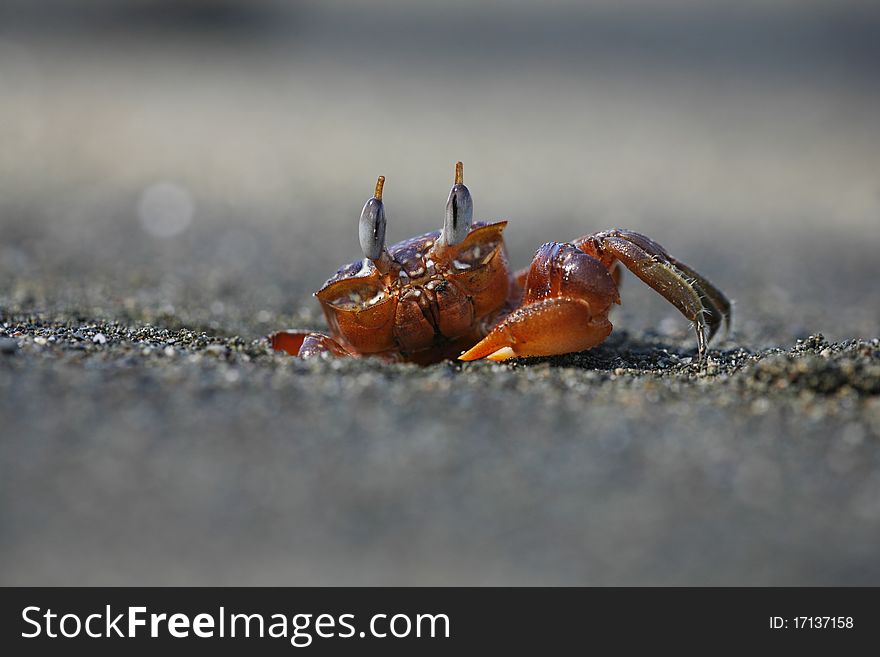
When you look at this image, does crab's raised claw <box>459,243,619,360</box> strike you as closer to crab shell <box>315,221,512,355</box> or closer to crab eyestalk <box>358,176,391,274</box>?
crab shell <box>315,221,512,355</box>

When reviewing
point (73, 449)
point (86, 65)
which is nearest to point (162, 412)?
point (73, 449)

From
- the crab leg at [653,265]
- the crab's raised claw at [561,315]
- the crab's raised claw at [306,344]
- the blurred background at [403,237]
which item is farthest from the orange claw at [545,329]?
the crab's raised claw at [306,344]

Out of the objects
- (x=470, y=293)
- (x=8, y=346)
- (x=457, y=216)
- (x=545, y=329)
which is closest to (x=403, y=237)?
(x=470, y=293)

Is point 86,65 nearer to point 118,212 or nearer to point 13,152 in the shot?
point 13,152

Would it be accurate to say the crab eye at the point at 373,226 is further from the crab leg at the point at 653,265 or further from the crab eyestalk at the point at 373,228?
the crab leg at the point at 653,265

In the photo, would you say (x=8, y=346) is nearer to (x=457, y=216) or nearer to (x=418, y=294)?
(x=418, y=294)
